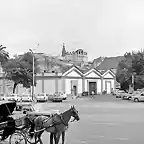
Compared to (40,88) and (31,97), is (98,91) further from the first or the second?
(31,97)

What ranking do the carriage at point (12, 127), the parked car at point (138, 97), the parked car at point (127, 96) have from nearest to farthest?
the carriage at point (12, 127), the parked car at point (138, 97), the parked car at point (127, 96)

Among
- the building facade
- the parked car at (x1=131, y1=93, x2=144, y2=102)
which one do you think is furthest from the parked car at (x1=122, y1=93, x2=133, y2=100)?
the building facade

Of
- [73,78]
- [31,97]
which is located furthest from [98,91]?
[31,97]

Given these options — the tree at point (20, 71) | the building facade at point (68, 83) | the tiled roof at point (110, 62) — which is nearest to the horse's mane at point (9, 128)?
the tree at point (20, 71)

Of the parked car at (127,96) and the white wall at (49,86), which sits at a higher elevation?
the white wall at (49,86)

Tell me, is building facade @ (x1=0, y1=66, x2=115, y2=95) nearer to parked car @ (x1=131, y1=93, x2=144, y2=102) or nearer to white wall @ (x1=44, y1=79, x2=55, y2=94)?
white wall @ (x1=44, y1=79, x2=55, y2=94)

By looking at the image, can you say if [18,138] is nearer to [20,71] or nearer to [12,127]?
[12,127]

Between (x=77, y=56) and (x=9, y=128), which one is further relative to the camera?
(x=77, y=56)

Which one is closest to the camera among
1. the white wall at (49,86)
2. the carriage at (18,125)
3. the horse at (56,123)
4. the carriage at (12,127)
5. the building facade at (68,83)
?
the horse at (56,123)

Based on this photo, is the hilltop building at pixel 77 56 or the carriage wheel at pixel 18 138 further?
the hilltop building at pixel 77 56

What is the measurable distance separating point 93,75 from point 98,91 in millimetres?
5305

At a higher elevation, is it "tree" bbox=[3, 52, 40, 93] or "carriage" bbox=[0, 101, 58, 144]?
"tree" bbox=[3, 52, 40, 93]

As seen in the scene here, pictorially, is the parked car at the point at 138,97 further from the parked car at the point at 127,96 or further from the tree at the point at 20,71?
the tree at the point at 20,71

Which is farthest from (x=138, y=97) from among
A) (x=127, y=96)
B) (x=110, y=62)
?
(x=110, y=62)
